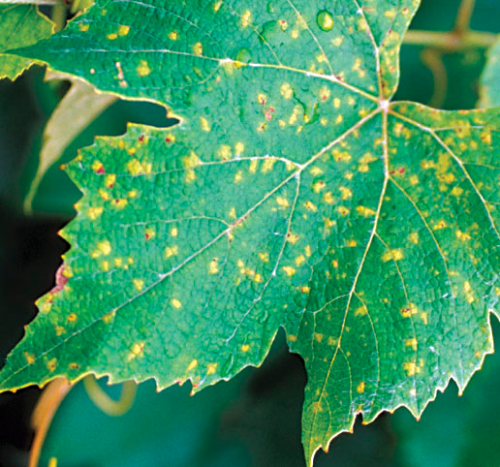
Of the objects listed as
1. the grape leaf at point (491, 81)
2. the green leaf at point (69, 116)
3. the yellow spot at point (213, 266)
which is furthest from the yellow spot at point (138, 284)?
the grape leaf at point (491, 81)

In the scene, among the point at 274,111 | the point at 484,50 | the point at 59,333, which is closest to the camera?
the point at 59,333

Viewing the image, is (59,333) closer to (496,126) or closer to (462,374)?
(462,374)

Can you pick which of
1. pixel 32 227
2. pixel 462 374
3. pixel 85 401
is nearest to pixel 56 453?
pixel 85 401

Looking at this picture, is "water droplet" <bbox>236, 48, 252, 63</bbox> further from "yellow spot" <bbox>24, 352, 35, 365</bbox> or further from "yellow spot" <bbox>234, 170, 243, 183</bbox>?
"yellow spot" <bbox>24, 352, 35, 365</bbox>

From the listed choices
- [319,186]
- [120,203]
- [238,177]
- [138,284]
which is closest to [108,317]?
[138,284]

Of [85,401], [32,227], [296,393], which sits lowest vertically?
[296,393]

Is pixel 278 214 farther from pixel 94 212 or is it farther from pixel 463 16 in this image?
pixel 463 16

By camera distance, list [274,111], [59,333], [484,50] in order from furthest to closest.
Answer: [484,50], [274,111], [59,333]
